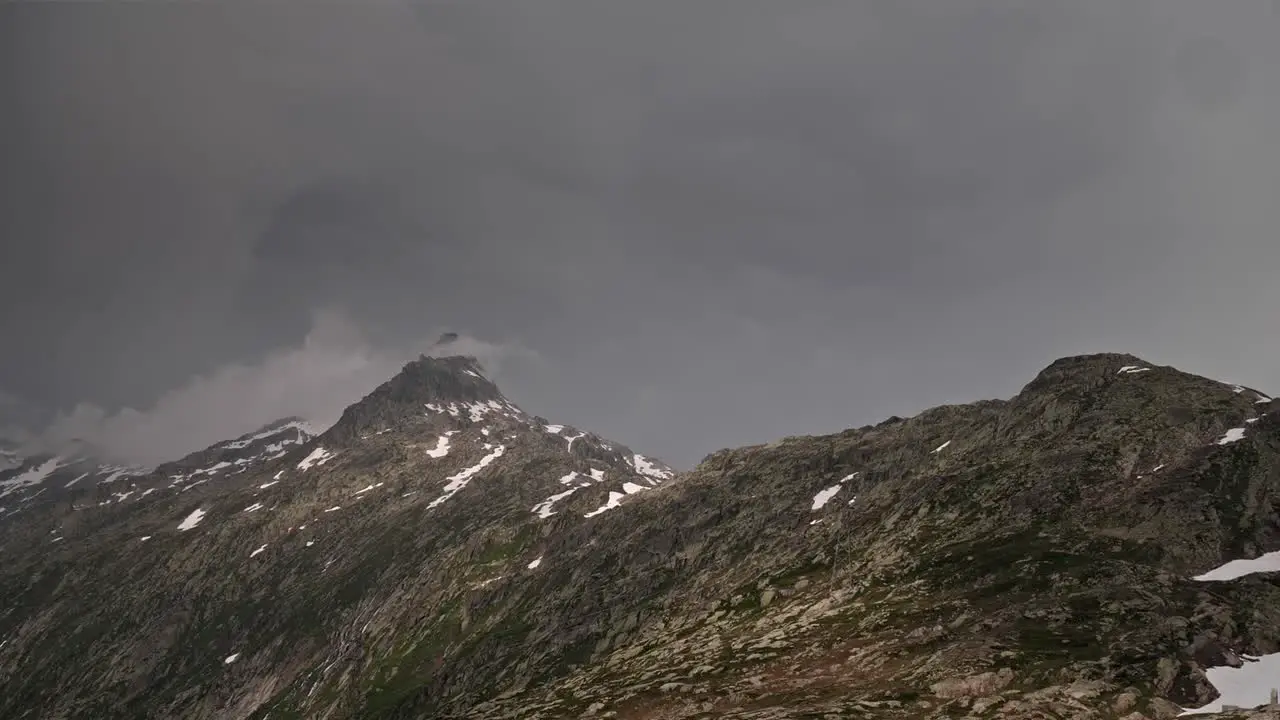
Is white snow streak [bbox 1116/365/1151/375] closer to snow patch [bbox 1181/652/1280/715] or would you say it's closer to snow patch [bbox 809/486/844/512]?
snow patch [bbox 809/486/844/512]

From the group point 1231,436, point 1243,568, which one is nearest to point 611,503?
point 1231,436

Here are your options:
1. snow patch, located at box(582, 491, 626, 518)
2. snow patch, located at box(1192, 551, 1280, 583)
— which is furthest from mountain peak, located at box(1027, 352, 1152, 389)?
snow patch, located at box(582, 491, 626, 518)

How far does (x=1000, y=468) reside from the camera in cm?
8588

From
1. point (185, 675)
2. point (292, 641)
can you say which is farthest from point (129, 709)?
point (292, 641)

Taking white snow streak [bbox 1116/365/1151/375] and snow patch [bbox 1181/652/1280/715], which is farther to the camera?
white snow streak [bbox 1116/365/1151/375]

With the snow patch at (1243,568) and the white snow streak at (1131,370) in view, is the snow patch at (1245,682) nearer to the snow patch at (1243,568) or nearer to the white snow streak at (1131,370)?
the snow patch at (1243,568)

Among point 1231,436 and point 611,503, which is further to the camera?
point 611,503

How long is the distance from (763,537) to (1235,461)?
192ft

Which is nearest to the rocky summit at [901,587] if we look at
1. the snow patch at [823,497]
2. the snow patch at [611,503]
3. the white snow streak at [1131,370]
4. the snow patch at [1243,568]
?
the snow patch at [1243,568]

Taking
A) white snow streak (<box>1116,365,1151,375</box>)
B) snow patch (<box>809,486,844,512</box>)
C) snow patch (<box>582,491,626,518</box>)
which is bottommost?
snow patch (<box>809,486,844,512</box>)

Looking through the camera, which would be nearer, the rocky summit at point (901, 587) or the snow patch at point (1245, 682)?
the snow patch at point (1245, 682)

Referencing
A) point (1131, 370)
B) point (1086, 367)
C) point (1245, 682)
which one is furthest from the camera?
point (1086, 367)

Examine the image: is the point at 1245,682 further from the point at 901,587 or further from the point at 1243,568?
the point at 901,587

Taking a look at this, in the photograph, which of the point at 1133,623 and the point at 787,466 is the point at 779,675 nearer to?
the point at 1133,623
